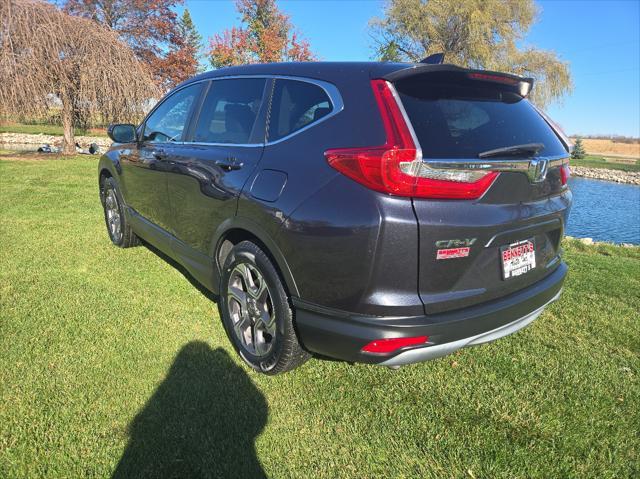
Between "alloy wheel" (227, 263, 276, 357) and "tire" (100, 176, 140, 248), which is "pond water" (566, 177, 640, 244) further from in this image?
"alloy wheel" (227, 263, 276, 357)

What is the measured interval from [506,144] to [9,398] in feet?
10.0

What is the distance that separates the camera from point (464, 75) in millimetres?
2229

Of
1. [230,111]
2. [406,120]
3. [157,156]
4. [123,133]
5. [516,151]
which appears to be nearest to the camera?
[406,120]

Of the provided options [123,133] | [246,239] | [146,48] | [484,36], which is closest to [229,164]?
[246,239]

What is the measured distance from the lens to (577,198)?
1770 centimetres

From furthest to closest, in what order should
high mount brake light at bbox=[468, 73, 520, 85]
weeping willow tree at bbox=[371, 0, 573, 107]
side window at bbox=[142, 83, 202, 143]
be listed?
weeping willow tree at bbox=[371, 0, 573, 107], side window at bbox=[142, 83, 202, 143], high mount brake light at bbox=[468, 73, 520, 85]

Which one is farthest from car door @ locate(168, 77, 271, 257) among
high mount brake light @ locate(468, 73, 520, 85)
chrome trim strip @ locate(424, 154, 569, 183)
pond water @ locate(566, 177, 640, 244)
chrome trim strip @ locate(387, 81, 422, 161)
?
pond water @ locate(566, 177, 640, 244)

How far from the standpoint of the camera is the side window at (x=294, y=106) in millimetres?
2365

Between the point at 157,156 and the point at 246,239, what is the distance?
1.63 meters

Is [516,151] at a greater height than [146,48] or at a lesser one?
lesser

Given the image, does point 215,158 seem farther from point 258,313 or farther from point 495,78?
point 495,78

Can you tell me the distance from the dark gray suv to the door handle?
0.04 ft

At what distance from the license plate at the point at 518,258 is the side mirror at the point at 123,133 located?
3.87 metres

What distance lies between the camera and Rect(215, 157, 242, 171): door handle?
2710mm
